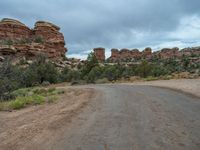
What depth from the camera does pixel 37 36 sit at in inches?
3821

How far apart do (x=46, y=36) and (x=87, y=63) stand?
46823mm

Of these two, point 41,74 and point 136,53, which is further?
point 136,53

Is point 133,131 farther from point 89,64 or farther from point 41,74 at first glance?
point 89,64

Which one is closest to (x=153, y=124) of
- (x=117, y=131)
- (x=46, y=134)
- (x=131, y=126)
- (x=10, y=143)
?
(x=131, y=126)

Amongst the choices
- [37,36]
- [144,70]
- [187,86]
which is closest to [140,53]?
[37,36]

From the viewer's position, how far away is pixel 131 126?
7.36 metres

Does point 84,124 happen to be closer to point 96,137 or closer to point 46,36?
point 96,137

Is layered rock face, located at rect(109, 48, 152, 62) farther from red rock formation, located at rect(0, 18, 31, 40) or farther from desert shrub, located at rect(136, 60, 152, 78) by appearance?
desert shrub, located at rect(136, 60, 152, 78)

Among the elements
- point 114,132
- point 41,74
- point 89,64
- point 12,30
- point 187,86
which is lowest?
point 114,132

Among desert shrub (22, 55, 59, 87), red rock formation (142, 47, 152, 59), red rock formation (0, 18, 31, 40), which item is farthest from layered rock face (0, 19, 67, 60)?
red rock formation (142, 47, 152, 59)

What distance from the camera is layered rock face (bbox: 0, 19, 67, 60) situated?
3443 inches

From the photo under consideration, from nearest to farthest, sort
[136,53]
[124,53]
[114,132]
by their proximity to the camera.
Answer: [114,132], [136,53], [124,53]

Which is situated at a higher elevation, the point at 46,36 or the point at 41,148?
the point at 46,36

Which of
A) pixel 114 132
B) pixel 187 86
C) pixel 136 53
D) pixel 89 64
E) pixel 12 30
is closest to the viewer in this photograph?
pixel 114 132
